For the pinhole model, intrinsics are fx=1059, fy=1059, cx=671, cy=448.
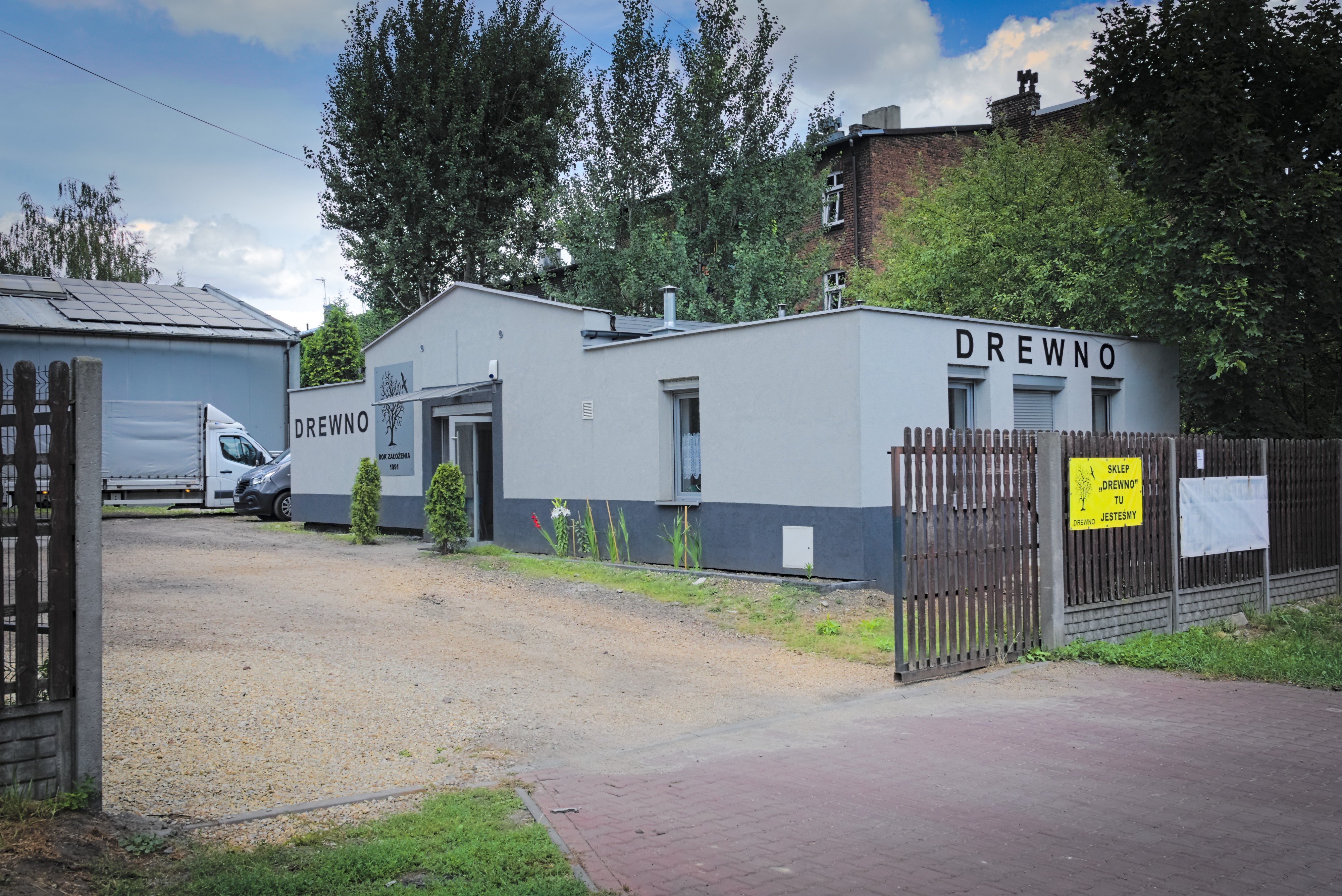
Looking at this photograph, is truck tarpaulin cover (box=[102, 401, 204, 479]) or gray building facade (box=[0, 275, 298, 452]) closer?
truck tarpaulin cover (box=[102, 401, 204, 479])

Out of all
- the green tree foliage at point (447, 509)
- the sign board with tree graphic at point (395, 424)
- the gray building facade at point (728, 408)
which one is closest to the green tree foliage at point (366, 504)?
the gray building facade at point (728, 408)

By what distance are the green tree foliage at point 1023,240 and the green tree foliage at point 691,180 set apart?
6268 mm

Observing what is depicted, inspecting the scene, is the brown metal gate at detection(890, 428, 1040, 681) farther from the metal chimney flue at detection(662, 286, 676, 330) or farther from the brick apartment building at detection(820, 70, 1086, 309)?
the brick apartment building at detection(820, 70, 1086, 309)

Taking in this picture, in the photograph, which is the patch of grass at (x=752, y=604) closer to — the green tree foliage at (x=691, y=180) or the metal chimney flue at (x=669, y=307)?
the metal chimney flue at (x=669, y=307)

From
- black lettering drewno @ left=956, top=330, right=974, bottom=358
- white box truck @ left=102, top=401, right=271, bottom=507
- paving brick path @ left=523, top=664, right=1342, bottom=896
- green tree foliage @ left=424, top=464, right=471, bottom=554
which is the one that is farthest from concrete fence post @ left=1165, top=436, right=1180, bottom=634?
white box truck @ left=102, top=401, right=271, bottom=507

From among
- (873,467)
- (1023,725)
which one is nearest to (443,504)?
(873,467)

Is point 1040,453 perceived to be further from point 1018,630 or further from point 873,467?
point 873,467

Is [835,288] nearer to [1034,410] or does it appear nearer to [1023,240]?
[1023,240]

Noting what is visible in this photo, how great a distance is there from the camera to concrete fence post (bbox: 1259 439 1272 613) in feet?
40.3

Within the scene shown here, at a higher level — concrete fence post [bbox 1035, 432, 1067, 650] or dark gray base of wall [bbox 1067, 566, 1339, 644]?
concrete fence post [bbox 1035, 432, 1067, 650]

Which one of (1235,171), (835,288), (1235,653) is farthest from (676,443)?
(835,288)

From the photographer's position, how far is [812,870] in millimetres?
4586

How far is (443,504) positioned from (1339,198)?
49.5 feet

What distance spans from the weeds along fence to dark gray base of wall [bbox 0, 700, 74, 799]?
7.99 m
